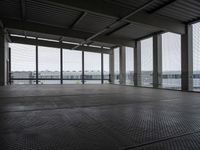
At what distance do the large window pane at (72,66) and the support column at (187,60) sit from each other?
893cm

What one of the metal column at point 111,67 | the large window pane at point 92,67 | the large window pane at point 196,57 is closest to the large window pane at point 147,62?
the large window pane at point 196,57

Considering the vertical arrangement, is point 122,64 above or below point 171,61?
above

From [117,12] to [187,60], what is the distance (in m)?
4.27

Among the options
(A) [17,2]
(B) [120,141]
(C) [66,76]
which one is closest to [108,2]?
(A) [17,2]

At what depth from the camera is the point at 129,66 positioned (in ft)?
39.6

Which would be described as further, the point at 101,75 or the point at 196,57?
the point at 101,75

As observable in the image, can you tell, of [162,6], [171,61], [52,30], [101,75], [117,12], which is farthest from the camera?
[101,75]

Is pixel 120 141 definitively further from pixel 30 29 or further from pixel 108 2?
pixel 30 29

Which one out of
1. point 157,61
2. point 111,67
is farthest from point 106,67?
point 157,61

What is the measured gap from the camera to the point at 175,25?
733cm

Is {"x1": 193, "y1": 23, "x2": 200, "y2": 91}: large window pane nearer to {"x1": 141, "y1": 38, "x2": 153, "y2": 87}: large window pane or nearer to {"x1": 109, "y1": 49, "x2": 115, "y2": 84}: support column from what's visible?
{"x1": 141, "y1": 38, "x2": 153, "y2": 87}: large window pane

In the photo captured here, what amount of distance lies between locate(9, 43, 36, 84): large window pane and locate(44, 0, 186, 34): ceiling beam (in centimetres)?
873

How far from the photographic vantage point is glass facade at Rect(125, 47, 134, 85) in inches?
458

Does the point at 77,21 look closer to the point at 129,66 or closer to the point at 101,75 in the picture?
the point at 129,66
